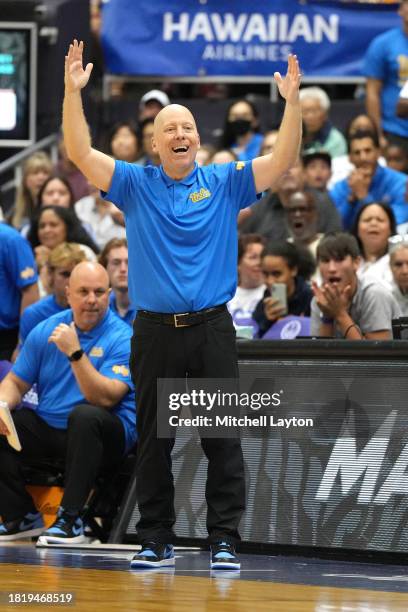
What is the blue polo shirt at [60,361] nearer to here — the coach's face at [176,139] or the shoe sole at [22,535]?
the shoe sole at [22,535]

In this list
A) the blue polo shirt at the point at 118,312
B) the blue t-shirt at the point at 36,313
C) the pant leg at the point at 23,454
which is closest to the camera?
the pant leg at the point at 23,454

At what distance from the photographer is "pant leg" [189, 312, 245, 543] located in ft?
21.6

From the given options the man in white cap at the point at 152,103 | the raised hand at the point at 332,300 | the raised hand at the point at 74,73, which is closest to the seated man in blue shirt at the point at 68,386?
the raised hand at the point at 332,300

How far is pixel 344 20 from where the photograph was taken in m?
14.3

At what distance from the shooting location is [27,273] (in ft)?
32.0

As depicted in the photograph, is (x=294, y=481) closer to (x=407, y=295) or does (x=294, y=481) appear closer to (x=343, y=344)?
(x=343, y=344)

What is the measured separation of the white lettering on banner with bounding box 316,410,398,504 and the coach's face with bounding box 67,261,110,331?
76.4 inches

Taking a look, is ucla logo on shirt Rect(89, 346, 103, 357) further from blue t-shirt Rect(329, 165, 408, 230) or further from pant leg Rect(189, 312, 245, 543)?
blue t-shirt Rect(329, 165, 408, 230)

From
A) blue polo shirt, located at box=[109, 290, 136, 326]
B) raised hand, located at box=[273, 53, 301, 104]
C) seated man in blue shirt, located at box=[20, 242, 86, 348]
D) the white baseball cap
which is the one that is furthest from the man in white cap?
raised hand, located at box=[273, 53, 301, 104]

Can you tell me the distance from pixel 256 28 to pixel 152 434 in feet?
A: 26.8

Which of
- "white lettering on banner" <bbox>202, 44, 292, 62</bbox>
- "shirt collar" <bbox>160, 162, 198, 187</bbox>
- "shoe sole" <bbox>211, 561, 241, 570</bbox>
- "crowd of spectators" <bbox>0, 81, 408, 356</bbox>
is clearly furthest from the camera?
"white lettering on banner" <bbox>202, 44, 292, 62</bbox>

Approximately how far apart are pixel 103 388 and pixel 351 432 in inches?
62.8

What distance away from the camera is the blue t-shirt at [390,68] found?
13.3m

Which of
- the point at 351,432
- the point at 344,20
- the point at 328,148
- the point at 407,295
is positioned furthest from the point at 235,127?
the point at 351,432
